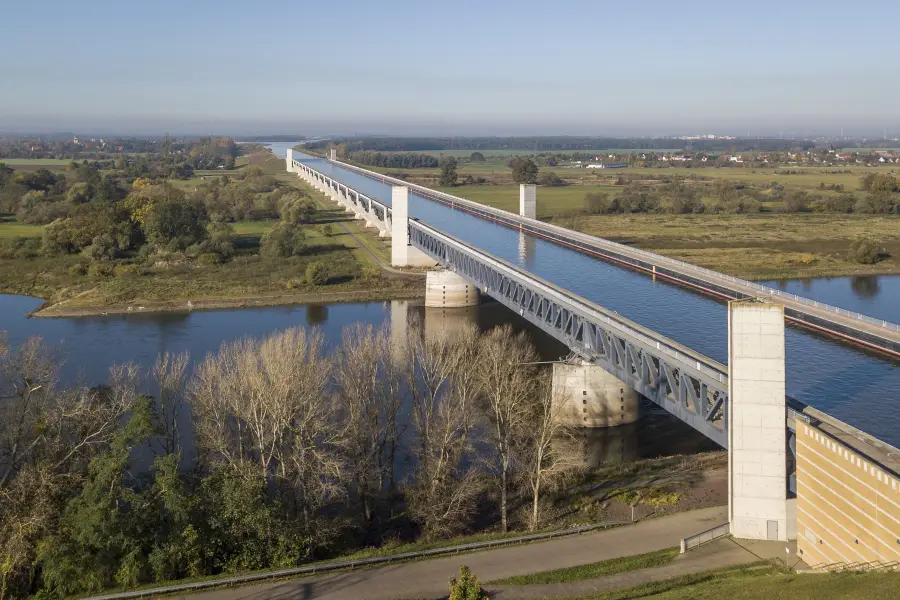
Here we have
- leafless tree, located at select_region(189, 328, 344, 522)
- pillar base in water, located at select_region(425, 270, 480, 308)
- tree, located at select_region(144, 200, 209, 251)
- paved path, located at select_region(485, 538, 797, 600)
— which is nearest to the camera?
paved path, located at select_region(485, 538, 797, 600)

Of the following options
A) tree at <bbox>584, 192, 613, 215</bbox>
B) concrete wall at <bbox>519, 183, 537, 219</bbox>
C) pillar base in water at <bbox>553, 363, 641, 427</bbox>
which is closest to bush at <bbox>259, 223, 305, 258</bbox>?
concrete wall at <bbox>519, 183, 537, 219</bbox>

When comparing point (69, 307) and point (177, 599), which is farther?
point (69, 307)

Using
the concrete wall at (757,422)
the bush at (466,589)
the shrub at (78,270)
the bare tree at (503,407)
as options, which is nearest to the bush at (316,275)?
the shrub at (78,270)

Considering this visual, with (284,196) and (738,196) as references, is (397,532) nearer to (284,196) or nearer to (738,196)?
(284,196)

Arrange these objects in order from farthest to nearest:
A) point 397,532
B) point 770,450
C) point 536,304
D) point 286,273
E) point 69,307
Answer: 1. point 286,273
2. point 69,307
3. point 536,304
4. point 397,532
5. point 770,450

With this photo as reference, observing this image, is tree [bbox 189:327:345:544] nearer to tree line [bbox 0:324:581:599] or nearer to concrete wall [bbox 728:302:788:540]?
tree line [bbox 0:324:581:599]

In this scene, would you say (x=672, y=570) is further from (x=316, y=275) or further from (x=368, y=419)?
(x=316, y=275)

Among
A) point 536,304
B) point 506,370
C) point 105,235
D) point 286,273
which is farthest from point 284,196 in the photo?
point 506,370
